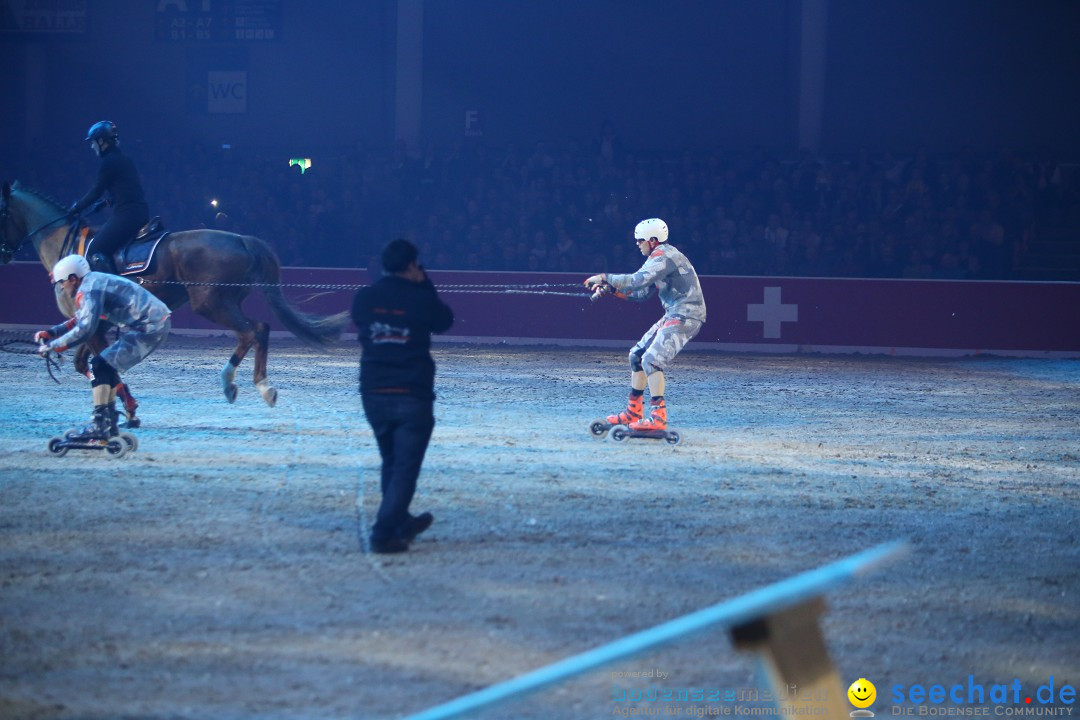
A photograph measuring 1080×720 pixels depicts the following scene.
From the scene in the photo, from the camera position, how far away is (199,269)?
38.9 feet

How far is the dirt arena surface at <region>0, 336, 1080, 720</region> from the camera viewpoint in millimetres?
4680

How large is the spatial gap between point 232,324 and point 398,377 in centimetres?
596

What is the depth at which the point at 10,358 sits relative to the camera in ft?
53.5

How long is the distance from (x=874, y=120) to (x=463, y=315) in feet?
32.0

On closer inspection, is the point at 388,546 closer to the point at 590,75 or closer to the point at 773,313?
the point at 773,313

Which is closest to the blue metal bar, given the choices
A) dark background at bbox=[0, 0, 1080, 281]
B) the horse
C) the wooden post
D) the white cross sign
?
the wooden post

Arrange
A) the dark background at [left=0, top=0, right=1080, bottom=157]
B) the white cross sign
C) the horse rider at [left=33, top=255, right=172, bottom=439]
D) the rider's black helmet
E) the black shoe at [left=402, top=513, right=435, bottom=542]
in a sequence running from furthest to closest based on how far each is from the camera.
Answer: the dark background at [left=0, top=0, right=1080, bottom=157] < the white cross sign < the rider's black helmet < the horse rider at [left=33, top=255, right=172, bottom=439] < the black shoe at [left=402, top=513, right=435, bottom=542]

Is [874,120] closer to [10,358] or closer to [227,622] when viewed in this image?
[10,358]

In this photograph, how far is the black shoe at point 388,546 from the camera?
6395 millimetres

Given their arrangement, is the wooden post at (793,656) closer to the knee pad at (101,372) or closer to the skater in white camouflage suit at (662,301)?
the knee pad at (101,372)

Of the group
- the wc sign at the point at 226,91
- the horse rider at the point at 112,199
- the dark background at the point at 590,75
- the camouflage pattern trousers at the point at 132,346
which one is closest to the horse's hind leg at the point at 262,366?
the horse rider at the point at 112,199

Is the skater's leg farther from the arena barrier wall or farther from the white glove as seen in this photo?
the arena barrier wall

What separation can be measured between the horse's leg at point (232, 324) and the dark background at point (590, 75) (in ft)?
43.8

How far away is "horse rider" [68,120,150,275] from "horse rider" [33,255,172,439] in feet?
7.48
